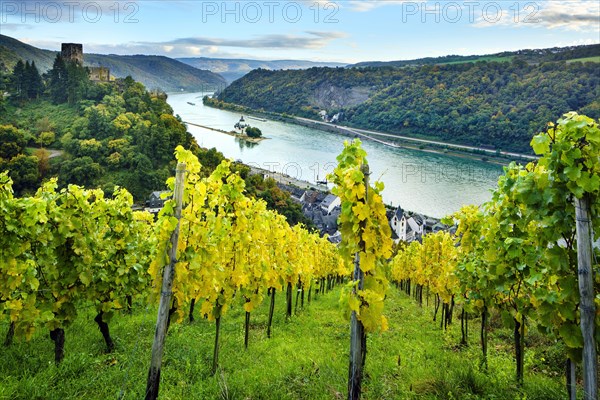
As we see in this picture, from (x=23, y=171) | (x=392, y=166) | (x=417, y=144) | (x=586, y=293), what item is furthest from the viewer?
(x=417, y=144)

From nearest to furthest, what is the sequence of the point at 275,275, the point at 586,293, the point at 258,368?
the point at 586,293, the point at 258,368, the point at 275,275

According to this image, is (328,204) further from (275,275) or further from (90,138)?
(275,275)

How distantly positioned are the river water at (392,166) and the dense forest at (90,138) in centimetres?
1868

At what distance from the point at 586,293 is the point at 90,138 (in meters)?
63.3

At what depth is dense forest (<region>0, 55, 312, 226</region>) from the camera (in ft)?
161

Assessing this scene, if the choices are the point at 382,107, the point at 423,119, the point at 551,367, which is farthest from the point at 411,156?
the point at 551,367

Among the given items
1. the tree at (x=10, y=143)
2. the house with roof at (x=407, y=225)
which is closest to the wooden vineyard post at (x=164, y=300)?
the house with roof at (x=407, y=225)

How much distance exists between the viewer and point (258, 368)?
6.45 meters

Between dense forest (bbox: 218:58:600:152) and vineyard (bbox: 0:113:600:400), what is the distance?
283 feet

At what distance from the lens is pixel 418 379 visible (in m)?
6.06

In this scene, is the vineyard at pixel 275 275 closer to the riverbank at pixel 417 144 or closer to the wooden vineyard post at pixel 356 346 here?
the wooden vineyard post at pixel 356 346

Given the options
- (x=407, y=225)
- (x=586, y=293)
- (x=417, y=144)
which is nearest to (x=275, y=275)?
(x=586, y=293)

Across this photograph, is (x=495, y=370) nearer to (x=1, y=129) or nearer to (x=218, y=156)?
(x=218, y=156)

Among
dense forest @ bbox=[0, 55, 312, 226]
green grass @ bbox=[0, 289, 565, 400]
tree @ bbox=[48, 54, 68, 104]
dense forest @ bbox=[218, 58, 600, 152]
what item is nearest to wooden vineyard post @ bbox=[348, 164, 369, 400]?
green grass @ bbox=[0, 289, 565, 400]
